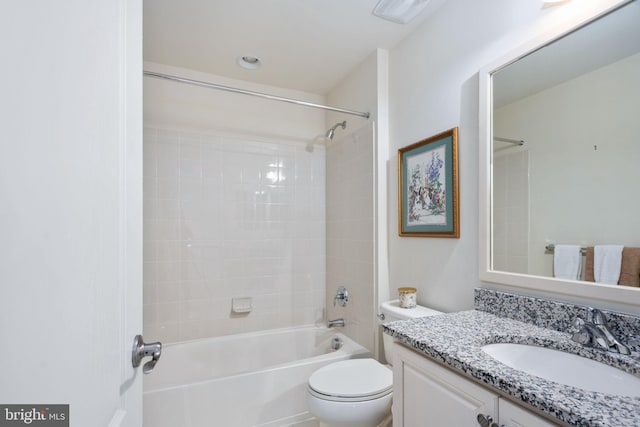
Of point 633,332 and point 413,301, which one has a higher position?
point 633,332

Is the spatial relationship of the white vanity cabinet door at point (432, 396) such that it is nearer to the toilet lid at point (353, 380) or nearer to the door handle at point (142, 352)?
the toilet lid at point (353, 380)

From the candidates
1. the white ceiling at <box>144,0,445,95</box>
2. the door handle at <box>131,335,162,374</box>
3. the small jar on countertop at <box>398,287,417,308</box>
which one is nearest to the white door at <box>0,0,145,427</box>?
the door handle at <box>131,335,162,374</box>

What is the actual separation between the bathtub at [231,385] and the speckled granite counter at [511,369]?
101 centimetres

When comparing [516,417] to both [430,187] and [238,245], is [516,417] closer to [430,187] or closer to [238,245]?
[430,187]

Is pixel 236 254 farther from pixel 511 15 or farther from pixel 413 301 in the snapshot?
pixel 511 15

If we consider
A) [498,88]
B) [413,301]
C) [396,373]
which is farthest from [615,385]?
[498,88]

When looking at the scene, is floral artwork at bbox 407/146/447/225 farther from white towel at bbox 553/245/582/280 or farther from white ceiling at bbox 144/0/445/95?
white ceiling at bbox 144/0/445/95

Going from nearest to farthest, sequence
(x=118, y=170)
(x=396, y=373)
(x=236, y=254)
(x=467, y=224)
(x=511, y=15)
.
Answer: (x=118, y=170) → (x=396, y=373) → (x=511, y=15) → (x=467, y=224) → (x=236, y=254)

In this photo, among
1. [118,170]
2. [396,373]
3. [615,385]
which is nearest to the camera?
[118,170]

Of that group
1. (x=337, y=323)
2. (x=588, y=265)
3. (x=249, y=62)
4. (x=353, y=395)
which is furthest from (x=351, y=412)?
(x=249, y=62)

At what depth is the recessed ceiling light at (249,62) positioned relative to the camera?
218 cm

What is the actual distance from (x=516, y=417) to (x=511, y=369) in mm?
104

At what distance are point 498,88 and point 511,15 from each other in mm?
293

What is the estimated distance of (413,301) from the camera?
168 cm
